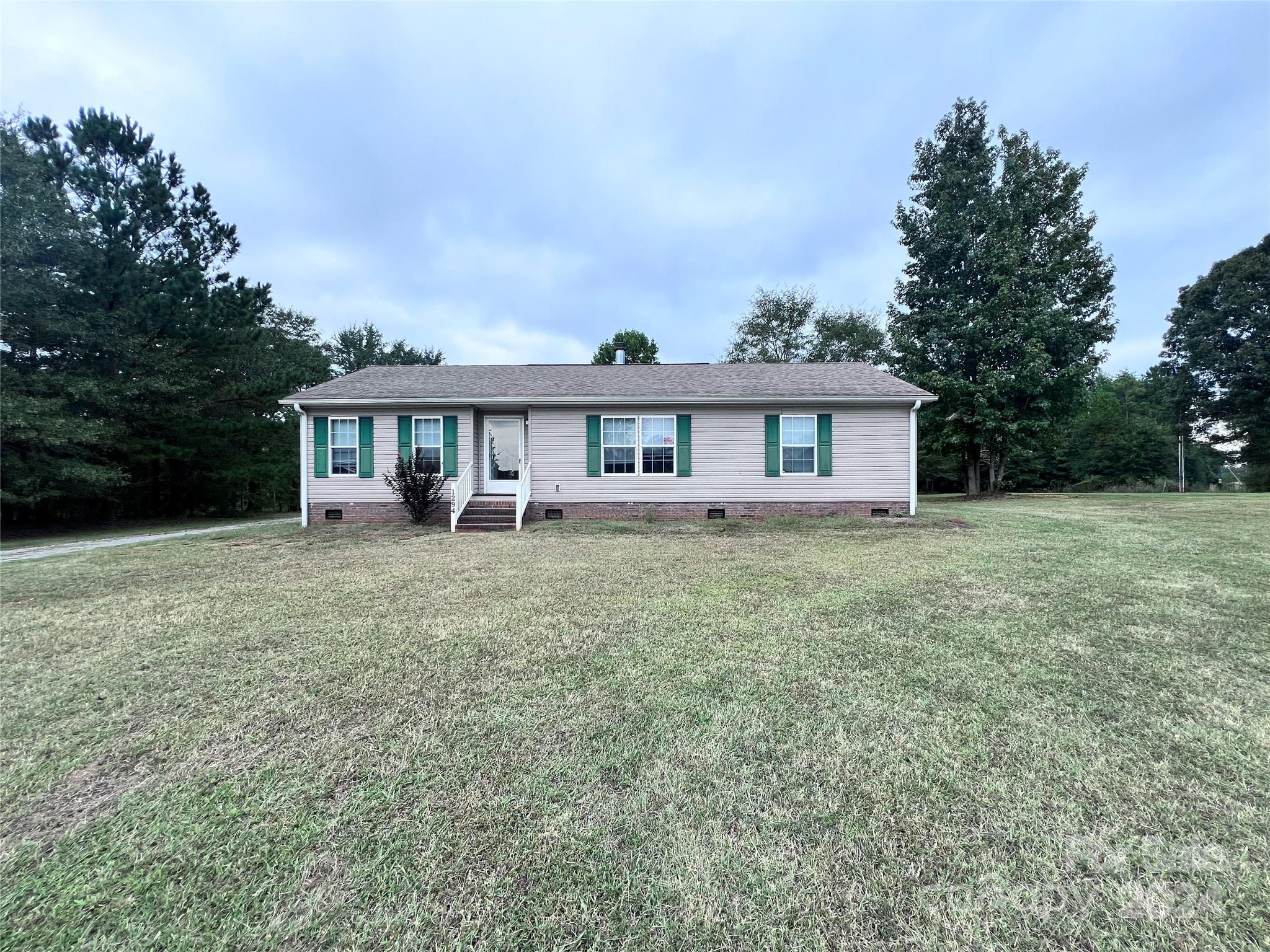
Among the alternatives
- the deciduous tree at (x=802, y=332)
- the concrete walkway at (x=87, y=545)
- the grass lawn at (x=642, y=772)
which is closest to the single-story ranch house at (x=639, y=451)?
the concrete walkway at (x=87, y=545)

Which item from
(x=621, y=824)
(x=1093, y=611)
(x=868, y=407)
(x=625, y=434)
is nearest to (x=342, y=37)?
(x=625, y=434)

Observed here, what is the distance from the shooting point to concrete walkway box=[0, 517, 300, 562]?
8174 mm

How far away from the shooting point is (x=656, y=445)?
11.5 m

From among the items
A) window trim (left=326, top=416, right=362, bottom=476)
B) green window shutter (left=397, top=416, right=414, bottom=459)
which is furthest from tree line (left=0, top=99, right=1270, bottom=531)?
green window shutter (left=397, top=416, right=414, bottom=459)

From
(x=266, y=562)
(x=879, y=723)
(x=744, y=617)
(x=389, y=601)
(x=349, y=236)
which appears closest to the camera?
(x=879, y=723)

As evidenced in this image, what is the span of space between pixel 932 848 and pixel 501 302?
80.1 ft

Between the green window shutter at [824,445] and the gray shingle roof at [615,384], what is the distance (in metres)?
0.58

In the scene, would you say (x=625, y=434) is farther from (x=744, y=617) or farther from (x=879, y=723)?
(x=879, y=723)

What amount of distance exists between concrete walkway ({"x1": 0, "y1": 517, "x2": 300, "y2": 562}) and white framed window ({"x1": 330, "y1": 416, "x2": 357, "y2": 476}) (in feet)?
8.64

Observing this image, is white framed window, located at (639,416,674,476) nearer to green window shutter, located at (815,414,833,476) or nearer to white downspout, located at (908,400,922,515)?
green window shutter, located at (815,414,833,476)

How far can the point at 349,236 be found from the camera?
1784 cm

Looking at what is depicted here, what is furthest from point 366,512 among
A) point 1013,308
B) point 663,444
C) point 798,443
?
point 1013,308

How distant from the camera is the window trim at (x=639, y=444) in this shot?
11359mm

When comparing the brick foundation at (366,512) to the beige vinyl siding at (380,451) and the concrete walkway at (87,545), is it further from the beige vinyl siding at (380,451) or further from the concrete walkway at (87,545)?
the concrete walkway at (87,545)
